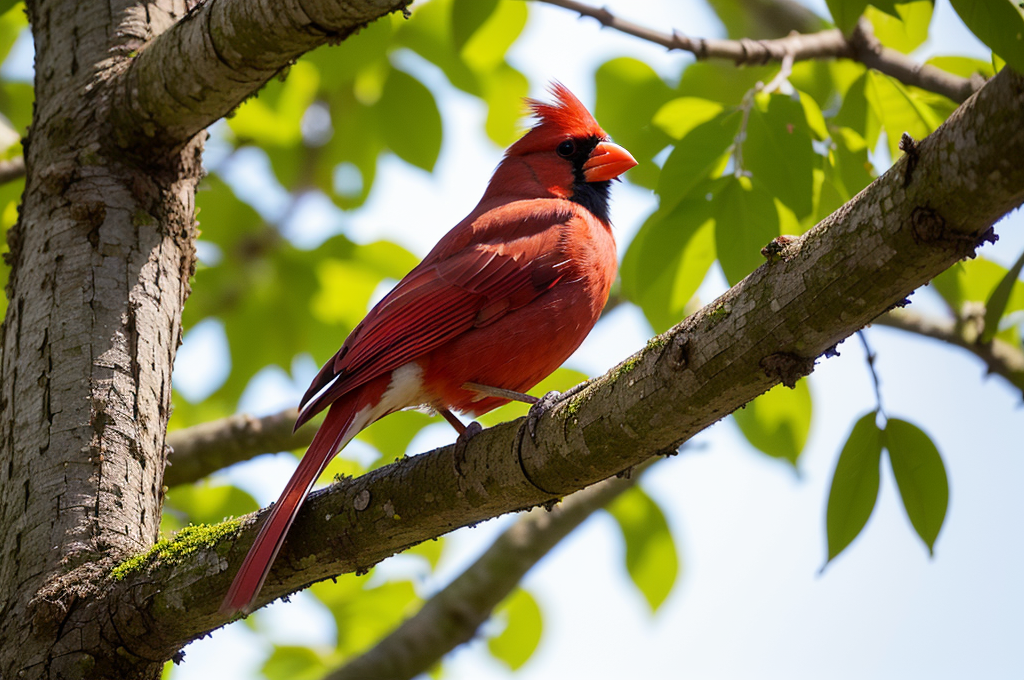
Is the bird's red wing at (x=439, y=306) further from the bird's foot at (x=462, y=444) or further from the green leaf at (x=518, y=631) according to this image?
the green leaf at (x=518, y=631)

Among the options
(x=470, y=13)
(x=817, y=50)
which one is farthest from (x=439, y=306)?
(x=817, y=50)

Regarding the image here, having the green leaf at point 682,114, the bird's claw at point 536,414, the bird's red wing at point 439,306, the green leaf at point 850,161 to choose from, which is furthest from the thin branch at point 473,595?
the bird's claw at point 536,414

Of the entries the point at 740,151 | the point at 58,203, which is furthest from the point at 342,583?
the point at 740,151

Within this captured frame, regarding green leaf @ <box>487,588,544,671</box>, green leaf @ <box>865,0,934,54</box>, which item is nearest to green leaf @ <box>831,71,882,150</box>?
green leaf @ <box>865,0,934,54</box>

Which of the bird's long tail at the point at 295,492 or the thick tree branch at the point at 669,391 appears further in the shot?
the bird's long tail at the point at 295,492

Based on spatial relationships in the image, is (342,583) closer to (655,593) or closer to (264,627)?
(264,627)

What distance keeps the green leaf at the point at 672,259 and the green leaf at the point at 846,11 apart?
689mm

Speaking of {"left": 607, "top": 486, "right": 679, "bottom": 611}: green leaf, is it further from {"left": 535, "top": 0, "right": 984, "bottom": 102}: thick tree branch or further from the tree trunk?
the tree trunk

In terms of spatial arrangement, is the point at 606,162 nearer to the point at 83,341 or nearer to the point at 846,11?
the point at 846,11

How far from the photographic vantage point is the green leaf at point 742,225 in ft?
9.07

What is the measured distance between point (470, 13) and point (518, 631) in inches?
115

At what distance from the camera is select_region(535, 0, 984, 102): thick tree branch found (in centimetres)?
336

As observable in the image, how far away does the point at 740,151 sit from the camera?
113 inches

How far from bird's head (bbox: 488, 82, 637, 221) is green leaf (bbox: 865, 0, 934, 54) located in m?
1.11
